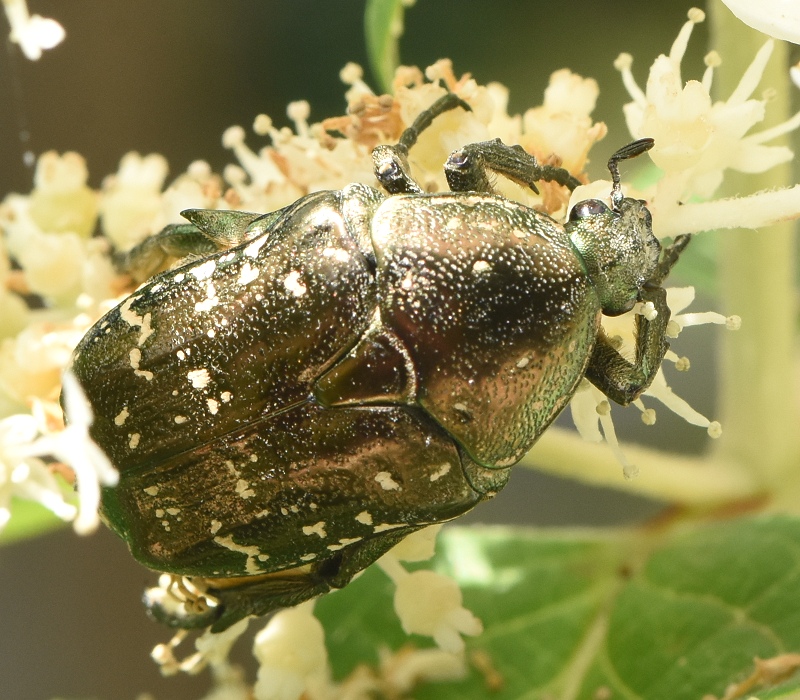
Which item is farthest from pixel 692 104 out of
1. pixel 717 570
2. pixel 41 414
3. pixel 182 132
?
pixel 182 132

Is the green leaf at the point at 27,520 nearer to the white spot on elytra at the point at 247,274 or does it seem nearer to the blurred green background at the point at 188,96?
the white spot on elytra at the point at 247,274

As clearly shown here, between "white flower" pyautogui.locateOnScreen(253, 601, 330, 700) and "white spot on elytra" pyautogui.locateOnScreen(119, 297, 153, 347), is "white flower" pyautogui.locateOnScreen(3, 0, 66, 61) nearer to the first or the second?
"white spot on elytra" pyautogui.locateOnScreen(119, 297, 153, 347)

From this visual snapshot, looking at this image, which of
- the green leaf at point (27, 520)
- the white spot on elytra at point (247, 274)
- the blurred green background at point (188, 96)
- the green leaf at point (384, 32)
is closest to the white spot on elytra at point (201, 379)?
the white spot on elytra at point (247, 274)

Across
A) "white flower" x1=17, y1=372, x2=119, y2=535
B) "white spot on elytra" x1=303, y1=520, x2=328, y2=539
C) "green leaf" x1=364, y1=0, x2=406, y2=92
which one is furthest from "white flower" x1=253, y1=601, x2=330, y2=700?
"green leaf" x1=364, y1=0, x2=406, y2=92

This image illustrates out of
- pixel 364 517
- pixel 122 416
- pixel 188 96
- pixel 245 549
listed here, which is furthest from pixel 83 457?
pixel 188 96

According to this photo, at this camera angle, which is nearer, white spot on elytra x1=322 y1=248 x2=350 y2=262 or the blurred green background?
white spot on elytra x1=322 y1=248 x2=350 y2=262

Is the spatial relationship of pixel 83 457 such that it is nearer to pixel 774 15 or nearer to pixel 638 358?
pixel 638 358
